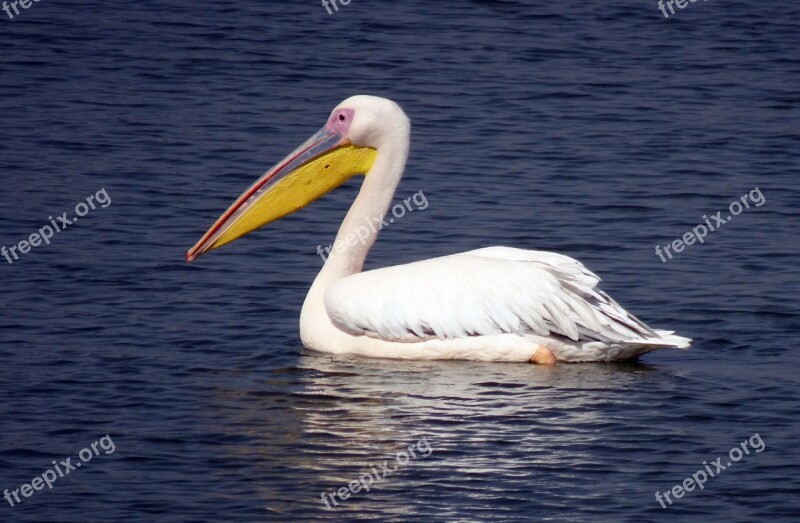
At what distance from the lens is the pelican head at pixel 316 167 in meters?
8.15

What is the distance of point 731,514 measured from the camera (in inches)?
227

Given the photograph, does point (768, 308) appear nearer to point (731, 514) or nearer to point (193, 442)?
point (731, 514)

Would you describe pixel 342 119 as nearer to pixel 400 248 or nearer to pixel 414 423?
pixel 400 248

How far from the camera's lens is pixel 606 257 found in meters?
9.34

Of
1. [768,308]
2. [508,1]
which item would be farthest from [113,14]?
[768,308]

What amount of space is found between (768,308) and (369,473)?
312cm

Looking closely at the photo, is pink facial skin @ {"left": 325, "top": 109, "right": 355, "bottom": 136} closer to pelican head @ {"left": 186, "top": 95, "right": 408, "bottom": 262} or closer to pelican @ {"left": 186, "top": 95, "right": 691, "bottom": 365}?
pelican head @ {"left": 186, "top": 95, "right": 408, "bottom": 262}

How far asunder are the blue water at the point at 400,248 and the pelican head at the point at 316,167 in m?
0.48

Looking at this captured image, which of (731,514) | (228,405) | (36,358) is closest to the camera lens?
(731,514)

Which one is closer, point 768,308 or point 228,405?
point 228,405

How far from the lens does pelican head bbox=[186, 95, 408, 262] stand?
321 inches

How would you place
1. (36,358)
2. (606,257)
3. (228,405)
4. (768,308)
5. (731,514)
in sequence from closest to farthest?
(731,514) < (228,405) < (36,358) < (768,308) < (606,257)

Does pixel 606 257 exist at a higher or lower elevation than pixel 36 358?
lower

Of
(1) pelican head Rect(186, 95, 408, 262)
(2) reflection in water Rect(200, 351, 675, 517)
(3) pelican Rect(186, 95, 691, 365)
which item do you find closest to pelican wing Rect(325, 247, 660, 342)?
(3) pelican Rect(186, 95, 691, 365)
